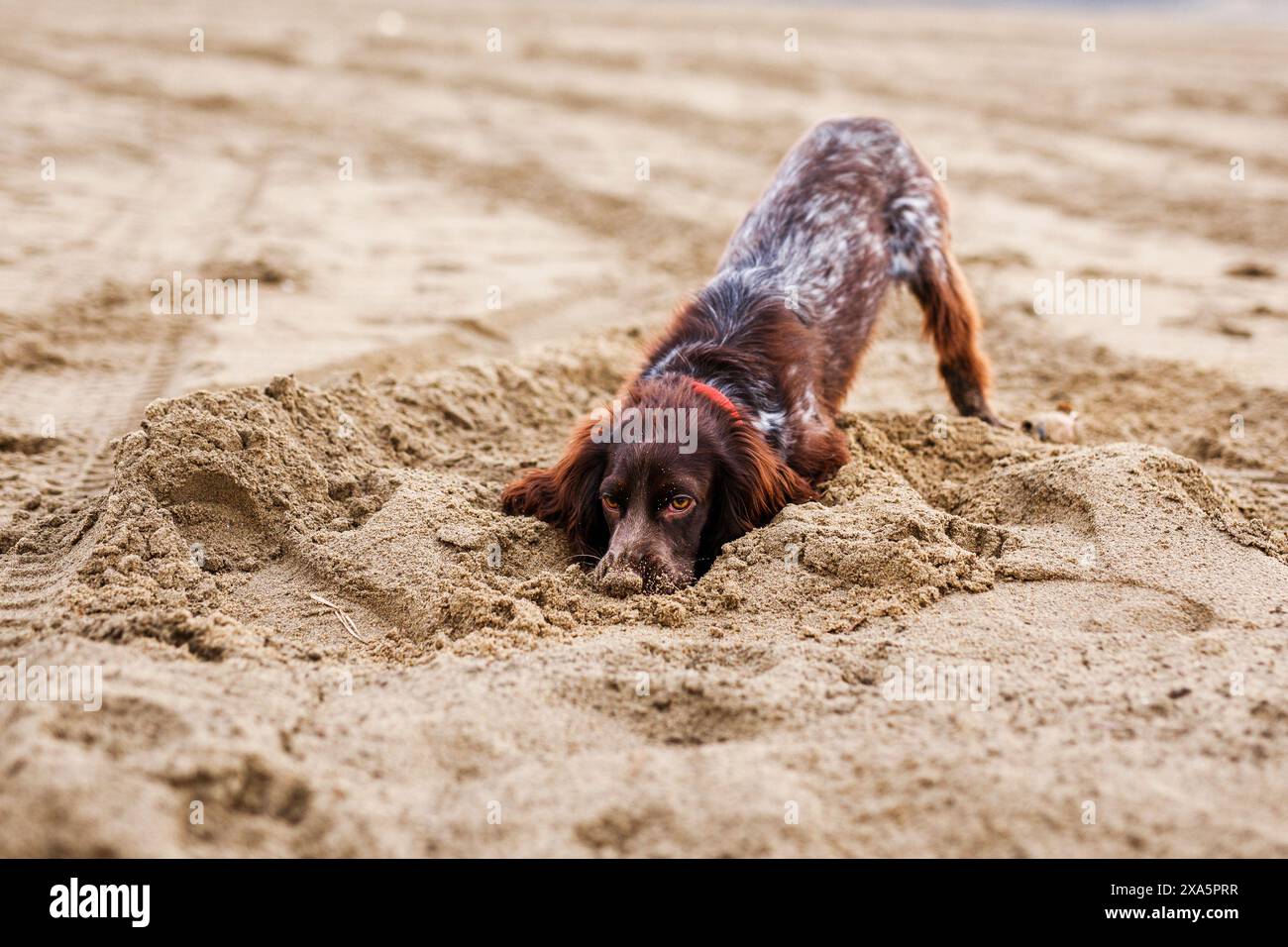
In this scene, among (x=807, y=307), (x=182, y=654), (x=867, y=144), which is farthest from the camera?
(x=867, y=144)

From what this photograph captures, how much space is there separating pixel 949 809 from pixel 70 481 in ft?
12.1

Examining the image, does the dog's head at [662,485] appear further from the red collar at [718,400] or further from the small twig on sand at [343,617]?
the small twig on sand at [343,617]

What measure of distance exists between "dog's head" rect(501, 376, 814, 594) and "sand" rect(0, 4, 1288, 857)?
0.16 m

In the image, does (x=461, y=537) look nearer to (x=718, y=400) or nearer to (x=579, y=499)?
(x=579, y=499)

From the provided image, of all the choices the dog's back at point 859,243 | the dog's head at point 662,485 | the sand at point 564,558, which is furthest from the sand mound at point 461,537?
the dog's back at point 859,243

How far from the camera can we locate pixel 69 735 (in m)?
2.42

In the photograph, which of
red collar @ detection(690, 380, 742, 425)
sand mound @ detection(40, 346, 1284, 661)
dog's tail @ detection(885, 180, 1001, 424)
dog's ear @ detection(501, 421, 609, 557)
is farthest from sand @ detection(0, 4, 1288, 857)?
red collar @ detection(690, 380, 742, 425)

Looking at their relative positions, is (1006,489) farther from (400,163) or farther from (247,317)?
(400,163)

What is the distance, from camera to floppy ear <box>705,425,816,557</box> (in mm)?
3990

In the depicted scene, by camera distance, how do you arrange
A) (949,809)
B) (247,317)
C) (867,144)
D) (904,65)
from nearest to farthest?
(949,809)
(867,144)
(247,317)
(904,65)

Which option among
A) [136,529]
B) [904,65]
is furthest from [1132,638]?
[904,65]

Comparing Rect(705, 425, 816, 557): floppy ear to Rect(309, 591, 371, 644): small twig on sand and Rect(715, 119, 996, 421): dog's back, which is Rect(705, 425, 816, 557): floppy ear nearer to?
Rect(715, 119, 996, 421): dog's back

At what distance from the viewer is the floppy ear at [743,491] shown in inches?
157

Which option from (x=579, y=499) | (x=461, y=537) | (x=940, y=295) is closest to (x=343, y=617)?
(x=461, y=537)
